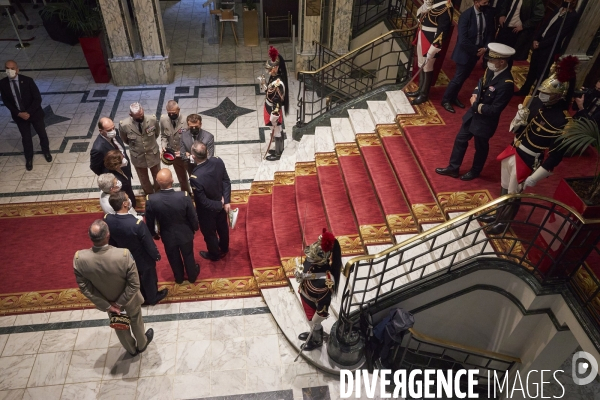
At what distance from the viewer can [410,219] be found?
516 centimetres

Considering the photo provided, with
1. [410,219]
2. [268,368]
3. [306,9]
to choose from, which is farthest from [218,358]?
[306,9]

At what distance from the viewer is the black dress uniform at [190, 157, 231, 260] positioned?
483 cm

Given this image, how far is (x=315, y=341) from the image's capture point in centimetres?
464

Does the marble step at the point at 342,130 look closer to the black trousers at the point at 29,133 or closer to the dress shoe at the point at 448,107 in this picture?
the dress shoe at the point at 448,107

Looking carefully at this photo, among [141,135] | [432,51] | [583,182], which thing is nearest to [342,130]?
[432,51]

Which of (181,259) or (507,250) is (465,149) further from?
(181,259)

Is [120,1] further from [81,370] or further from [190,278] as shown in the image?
[81,370]

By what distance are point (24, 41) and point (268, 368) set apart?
10.1 m

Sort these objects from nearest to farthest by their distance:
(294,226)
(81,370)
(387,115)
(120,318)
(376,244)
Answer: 1. (120,318)
2. (81,370)
3. (376,244)
4. (294,226)
5. (387,115)

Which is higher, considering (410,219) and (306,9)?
(306,9)

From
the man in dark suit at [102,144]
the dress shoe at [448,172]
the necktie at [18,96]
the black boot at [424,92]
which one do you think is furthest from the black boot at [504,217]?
the necktie at [18,96]

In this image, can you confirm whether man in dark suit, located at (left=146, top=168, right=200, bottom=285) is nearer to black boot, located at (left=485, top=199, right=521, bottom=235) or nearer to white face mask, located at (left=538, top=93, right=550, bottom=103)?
black boot, located at (left=485, top=199, right=521, bottom=235)

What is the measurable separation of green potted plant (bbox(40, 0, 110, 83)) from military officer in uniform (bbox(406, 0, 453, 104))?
6024 mm

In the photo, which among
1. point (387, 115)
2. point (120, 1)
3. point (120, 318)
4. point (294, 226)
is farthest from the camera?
point (120, 1)
